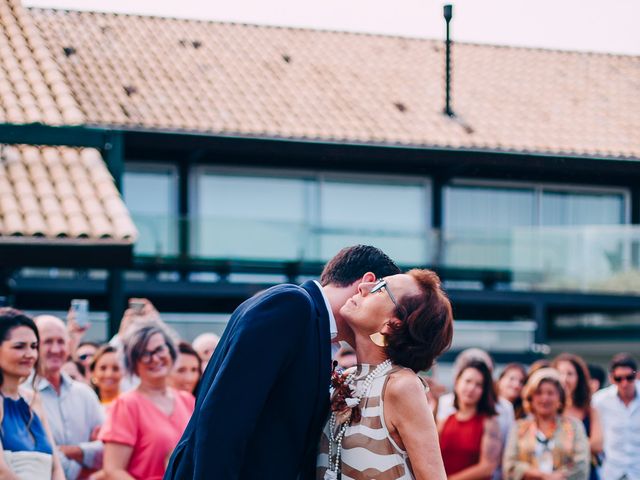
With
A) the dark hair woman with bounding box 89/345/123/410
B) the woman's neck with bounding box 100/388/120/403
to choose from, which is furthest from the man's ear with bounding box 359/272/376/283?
the woman's neck with bounding box 100/388/120/403

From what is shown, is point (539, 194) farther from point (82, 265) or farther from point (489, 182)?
point (82, 265)

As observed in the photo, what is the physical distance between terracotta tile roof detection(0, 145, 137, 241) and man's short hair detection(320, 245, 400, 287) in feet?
20.5

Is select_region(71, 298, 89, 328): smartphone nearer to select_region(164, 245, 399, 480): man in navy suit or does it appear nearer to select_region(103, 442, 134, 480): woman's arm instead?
select_region(103, 442, 134, 480): woman's arm

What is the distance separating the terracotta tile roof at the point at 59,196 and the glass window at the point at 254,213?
800 centimetres

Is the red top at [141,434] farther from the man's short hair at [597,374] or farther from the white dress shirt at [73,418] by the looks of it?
the man's short hair at [597,374]

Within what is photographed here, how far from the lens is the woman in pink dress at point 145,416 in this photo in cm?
585

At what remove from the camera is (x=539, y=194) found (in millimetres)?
22062

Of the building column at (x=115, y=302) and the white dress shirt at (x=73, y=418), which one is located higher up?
the building column at (x=115, y=302)

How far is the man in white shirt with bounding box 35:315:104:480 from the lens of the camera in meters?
6.37

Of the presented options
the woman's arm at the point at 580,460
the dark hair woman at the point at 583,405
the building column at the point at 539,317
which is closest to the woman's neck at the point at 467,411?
the woman's arm at the point at 580,460

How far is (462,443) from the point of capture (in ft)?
26.2

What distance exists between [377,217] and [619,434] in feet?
41.8

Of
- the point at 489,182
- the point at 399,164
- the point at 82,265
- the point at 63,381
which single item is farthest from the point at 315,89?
the point at 63,381

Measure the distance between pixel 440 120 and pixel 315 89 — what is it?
2363 mm
